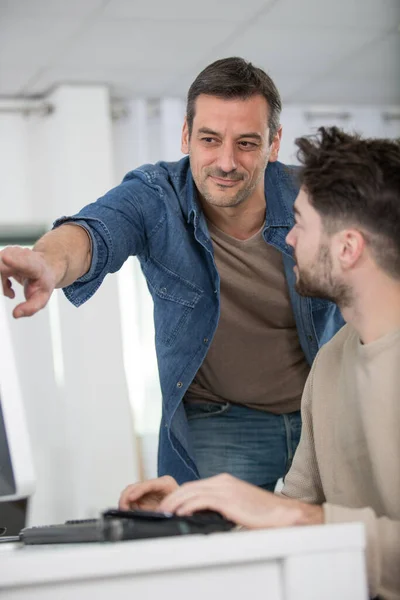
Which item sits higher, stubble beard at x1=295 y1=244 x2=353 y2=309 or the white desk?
stubble beard at x1=295 y1=244 x2=353 y2=309

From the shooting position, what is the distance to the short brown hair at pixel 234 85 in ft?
6.88

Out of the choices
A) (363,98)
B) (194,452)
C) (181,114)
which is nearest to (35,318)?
(181,114)

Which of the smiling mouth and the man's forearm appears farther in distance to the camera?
the smiling mouth

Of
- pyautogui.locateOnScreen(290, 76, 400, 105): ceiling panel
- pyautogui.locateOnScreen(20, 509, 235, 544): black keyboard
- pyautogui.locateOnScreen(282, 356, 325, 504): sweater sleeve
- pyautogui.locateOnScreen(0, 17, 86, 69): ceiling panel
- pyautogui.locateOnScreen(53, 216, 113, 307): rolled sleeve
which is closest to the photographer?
pyautogui.locateOnScreen(20, 509, 235, 544): black keyboard

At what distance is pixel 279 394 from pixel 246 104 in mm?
662

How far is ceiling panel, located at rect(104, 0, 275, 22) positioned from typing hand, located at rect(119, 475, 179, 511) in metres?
3.09

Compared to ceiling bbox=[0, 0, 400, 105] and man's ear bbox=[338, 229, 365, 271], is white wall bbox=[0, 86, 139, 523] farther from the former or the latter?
man's ear bbox=[338, 229, 365, 271]

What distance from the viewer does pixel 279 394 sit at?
7.23ft

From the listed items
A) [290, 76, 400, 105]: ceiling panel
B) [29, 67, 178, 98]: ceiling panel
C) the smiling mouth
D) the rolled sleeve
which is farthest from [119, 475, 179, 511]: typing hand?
[290, 76, 400, 105]: ceiling panel

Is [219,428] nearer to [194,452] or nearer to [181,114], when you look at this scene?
[194,452]

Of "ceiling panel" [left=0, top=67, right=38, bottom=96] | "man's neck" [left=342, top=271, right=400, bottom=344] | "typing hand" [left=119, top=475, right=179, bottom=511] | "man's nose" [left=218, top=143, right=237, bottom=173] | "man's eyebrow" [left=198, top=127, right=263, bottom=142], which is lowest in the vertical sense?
"typing hand" [left=119, top=475, right=179, bottom=511]

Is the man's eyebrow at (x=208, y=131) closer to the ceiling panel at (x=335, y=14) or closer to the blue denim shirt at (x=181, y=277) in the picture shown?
the blue denim shirt at (x=181, y=277)

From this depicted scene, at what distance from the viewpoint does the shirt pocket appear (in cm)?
→ 212

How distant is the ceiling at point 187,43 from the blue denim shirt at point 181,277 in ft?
7.34
